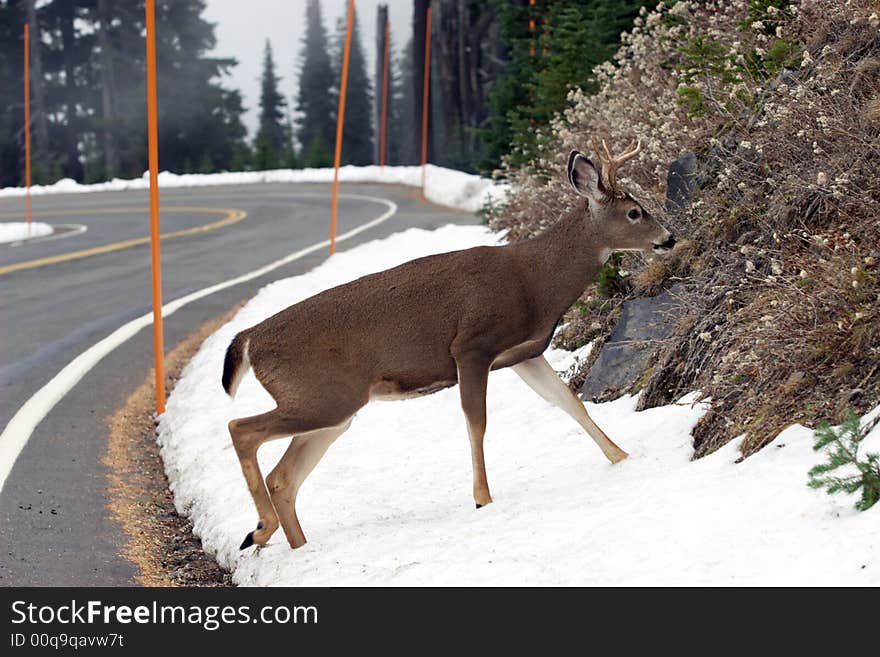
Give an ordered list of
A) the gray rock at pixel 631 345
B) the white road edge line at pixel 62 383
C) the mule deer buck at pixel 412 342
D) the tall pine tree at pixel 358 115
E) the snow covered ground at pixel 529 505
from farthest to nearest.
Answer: the tall pine tree at pixel 358 115, the white road edge line at pixel 62 383, the gray rock at pixel 631 345, the mule deer buck at pixel 412 342, the snow covered ground at pixel 529 505

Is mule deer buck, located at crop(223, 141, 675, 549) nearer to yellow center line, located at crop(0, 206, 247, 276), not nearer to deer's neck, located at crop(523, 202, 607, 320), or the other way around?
deer's neck, located at crop(523, 202, 607, 320)

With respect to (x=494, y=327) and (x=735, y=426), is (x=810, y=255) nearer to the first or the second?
(x=735, y=426)

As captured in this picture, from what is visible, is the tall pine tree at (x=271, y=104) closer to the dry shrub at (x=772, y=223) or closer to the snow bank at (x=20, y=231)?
the snow bank at (x=20, y=231)

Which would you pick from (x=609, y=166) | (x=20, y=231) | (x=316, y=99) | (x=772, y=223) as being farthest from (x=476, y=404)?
(x=316, y=99)

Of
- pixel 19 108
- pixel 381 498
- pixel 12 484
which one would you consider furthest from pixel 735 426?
pixel 19 108

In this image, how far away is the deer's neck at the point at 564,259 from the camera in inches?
269

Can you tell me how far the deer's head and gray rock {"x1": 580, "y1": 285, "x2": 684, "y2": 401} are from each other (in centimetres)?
110

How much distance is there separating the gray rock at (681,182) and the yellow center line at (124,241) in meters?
13.9

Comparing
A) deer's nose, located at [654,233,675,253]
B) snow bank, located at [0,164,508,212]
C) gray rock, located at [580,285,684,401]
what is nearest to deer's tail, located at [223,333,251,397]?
deer's nose, located at [654,233,675,253]

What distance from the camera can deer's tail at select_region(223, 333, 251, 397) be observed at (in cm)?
662

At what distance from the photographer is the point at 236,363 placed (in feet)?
21.8

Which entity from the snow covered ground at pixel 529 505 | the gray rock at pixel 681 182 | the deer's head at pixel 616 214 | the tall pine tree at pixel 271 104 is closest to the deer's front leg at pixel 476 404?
the snow covered ground at pixel 529 505

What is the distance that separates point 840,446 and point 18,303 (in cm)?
1382

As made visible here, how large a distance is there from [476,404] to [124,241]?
68.0 feet
